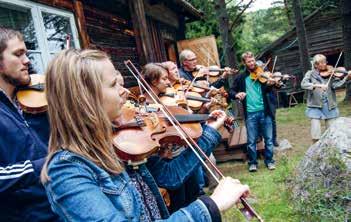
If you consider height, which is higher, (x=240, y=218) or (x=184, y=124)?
(x=184, y=124)

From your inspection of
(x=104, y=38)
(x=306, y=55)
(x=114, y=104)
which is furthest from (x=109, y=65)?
(x=306, y=55)

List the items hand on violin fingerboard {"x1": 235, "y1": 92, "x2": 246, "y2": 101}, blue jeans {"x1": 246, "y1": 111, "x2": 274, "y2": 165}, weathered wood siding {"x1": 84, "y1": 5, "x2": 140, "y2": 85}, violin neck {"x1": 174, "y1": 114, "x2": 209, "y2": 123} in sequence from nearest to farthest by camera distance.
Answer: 1. violin neck {"x1": 174, "y1": 114, "x2": 209, "y2": 123}
2. weathered wood siding {"x1": 84, "y1": 5, "x2": 140, "y2": 85}
3. hand on violin fingerboard {"x1": 235, "y1": 92, "x2": 246, "y2": 101}
4. blue jeans {"x1": 246, "y1": 111, "x2": 274, "y2": 165}

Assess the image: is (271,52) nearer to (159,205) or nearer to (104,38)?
(104,38)

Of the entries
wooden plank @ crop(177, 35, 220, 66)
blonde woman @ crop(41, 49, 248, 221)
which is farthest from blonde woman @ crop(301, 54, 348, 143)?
blonde woman @ crop(41, 49, 248, 221)

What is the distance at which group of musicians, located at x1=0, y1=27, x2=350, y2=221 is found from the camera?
1200mm

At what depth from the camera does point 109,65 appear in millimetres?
1385

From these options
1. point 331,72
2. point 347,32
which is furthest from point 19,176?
point 347,32

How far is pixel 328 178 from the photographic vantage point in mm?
3697

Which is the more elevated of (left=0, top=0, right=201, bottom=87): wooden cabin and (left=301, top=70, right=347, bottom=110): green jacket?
(left=0, top=0, right=201, bottom=87): wooden cabin

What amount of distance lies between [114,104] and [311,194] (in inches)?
111

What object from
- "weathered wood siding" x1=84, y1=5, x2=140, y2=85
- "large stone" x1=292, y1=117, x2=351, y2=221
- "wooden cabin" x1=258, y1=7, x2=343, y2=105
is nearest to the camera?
"large stone" x1=292, y1=117, x2=351, y2=221

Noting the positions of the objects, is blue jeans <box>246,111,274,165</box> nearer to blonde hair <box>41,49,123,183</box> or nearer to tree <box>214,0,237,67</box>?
blonde hair <box>41,49,123,183</box>

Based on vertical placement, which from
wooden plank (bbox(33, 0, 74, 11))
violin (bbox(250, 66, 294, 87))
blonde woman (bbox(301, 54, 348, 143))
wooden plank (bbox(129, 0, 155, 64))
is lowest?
blonde woman (bbox(301, 54, 348, 143))

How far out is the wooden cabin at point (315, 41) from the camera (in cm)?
2078
